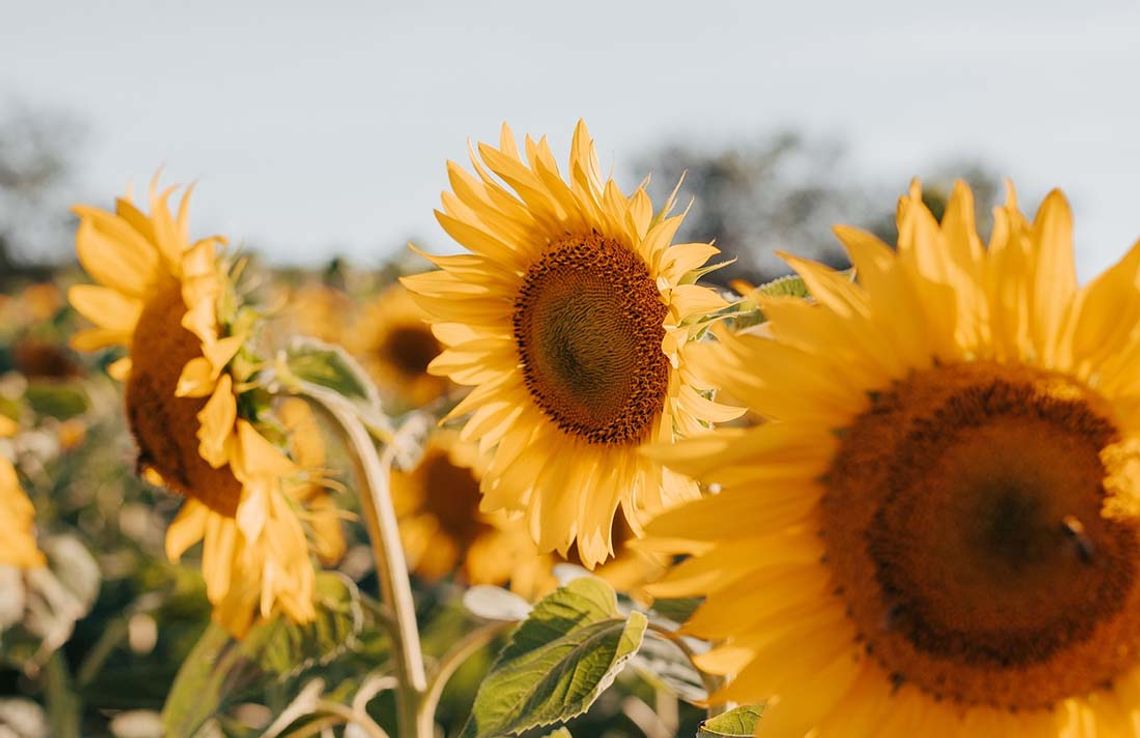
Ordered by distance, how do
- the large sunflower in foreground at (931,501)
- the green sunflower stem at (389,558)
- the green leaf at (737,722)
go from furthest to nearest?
the green sunflower stem at (389,558) → the green leaf at (737,722) → the large sunflower in foreground at (931,501)

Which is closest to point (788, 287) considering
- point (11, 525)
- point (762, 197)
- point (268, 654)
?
point (268, 654)

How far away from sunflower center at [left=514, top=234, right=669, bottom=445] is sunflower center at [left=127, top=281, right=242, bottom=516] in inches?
19.4

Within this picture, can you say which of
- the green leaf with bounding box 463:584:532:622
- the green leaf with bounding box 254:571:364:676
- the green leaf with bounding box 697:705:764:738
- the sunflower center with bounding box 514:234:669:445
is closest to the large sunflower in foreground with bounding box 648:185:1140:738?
the green leaf with bounding box 697:705:764:738

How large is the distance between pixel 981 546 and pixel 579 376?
0.72m

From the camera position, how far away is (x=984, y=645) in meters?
1.11

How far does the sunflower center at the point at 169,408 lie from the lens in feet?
5.84

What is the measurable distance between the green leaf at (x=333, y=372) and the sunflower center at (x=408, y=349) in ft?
10.1

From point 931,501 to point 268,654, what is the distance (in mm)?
1168

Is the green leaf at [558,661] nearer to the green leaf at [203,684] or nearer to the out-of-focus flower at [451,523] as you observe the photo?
the green leaf at [203,684]

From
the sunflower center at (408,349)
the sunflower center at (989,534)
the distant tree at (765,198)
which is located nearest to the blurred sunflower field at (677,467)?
the sunflower center at (989,534)

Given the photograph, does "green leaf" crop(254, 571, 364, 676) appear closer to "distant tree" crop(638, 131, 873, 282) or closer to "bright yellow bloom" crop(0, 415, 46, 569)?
"bright yellow bloom" crop(0, 415, 46, 569)

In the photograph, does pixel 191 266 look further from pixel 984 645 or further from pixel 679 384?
pixel 984 645

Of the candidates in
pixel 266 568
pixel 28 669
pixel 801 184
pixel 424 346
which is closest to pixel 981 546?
pixel 266 568

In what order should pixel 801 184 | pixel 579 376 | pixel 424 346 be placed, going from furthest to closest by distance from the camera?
pixel 801 184, pixel 424 346, pixel 579 376
